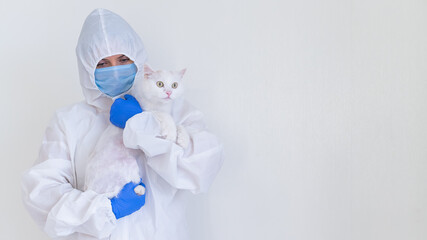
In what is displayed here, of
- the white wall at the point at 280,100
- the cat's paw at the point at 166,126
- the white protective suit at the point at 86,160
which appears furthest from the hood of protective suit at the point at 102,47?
the white wall at the point at 280,100

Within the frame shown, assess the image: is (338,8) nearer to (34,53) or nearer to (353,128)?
(353,128)

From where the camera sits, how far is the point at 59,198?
1.51 metres

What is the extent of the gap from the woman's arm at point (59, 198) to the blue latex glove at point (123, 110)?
195 mm

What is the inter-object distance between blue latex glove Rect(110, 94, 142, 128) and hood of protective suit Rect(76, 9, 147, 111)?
7cm

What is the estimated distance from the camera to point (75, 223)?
1437 mm

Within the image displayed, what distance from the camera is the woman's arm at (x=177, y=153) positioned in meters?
1.47

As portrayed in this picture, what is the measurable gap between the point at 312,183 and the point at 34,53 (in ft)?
3.98

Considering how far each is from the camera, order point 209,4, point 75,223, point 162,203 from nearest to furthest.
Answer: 1. point 75,223
2. point 162,203
3. point 209,4

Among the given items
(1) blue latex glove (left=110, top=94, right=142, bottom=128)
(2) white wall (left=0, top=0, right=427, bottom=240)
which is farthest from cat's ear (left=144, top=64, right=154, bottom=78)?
(2) white wall (left=0, top=0, right=427, bottom=240)

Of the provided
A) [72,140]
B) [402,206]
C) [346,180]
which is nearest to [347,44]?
[346,180]

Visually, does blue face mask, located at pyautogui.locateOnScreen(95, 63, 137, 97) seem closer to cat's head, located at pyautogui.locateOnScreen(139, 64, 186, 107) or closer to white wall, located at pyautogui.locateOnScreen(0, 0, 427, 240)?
cat's head, located at pyautogui.locateOnScreen(139, 64, 186, 107)

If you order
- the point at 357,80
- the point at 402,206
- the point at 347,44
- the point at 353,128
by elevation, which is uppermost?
the point at 347,44

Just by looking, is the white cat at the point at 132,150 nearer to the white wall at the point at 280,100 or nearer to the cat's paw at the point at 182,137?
the cat's paw at the point at 182,137

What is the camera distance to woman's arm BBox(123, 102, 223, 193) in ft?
4.84
